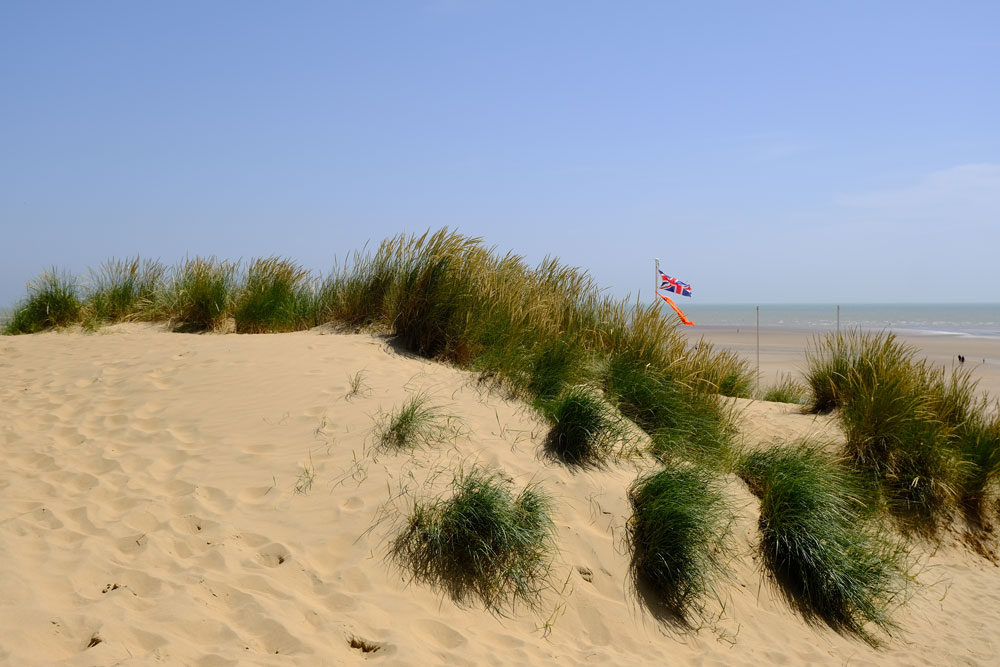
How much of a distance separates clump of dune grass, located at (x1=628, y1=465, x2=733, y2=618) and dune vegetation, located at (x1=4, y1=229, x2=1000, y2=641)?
0.01 meters

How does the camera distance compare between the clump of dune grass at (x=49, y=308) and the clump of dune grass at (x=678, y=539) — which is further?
the clump of dune grass at (x=49, y=308)

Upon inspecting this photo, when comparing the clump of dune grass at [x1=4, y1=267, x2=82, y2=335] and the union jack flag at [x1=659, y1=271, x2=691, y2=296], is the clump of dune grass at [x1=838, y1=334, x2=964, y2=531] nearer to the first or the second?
the union jack flag at [x1=659, y1=271, x2=691, y2=296]

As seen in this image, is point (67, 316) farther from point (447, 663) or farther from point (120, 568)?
point (447, 663)

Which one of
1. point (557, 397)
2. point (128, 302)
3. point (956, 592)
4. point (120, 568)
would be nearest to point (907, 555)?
point (956, 592)

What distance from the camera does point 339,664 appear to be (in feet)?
11.2

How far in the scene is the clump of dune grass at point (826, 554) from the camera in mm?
5348

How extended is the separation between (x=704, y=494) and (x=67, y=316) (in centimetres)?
1069

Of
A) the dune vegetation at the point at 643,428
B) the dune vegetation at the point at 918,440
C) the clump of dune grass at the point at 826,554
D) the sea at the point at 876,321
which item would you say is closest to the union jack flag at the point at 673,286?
the dune vegetation at the point at 643,428

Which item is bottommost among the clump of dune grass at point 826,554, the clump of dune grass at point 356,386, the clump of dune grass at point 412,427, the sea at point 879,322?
the clump of dune grass at point 826,554

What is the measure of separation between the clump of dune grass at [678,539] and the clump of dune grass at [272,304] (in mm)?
6607

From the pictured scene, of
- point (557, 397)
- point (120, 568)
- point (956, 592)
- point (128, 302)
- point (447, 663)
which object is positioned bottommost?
point (956, 592)

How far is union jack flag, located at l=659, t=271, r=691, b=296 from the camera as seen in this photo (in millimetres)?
13484

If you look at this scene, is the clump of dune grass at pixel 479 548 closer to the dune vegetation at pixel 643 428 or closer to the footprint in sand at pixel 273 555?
the dune vegetation at pixel 643 428

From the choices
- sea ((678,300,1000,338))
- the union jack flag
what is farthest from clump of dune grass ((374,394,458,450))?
sea ((678,300,1000,338))
